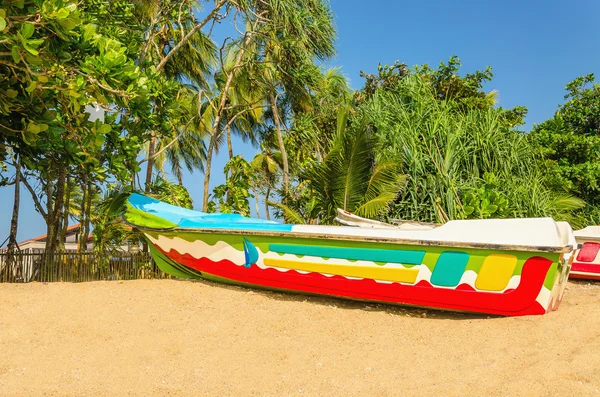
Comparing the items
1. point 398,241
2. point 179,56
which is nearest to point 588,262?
point 398,241

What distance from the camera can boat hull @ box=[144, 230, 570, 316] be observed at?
498 cm

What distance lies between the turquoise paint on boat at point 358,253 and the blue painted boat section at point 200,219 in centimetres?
26

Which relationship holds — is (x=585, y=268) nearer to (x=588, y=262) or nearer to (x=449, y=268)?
(x=588, y=262)

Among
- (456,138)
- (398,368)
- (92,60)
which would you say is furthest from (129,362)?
(456,138)

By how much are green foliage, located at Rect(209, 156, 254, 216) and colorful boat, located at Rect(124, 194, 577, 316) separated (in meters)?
3.31

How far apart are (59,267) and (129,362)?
5.16 metres

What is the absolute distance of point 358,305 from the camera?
602 centimetres

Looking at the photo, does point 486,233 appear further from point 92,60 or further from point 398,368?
point 92,60

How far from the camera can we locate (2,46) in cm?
526

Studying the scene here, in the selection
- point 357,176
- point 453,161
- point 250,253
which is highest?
point 453,161

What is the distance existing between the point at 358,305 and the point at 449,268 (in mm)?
1378

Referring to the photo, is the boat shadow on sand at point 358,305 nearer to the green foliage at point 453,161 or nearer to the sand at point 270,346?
the sand at point 270,346

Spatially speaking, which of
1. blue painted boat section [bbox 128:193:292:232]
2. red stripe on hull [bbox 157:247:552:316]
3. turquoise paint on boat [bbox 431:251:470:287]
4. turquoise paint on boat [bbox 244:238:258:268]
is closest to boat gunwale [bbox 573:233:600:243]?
red stripe on hull [bbox 157:247:552:316]

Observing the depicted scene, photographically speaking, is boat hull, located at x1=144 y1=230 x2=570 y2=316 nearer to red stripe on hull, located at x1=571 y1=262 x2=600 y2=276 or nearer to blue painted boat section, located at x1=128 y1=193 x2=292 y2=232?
blue painted boat section, located at x1=128 y1=193 x2=292 y2=232
